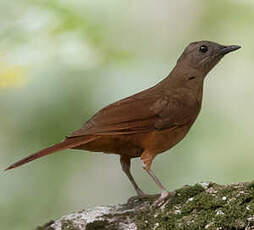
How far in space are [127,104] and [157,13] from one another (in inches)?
159

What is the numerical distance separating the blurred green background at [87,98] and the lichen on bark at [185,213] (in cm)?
265

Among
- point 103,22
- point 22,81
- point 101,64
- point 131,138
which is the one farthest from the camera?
point 103,22

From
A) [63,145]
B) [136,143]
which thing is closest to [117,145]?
[136,143]

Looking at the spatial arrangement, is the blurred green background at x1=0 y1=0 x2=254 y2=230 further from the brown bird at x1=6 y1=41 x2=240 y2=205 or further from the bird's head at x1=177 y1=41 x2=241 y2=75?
the brown bird at x1=6 y1=41 x2=240 y2=205

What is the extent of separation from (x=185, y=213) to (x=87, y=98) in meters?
3.68

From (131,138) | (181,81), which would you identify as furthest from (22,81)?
(131,138)

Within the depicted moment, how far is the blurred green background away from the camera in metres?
7.18

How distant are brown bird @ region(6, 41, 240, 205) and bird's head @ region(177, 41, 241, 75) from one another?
48cm

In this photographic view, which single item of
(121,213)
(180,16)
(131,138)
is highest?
(180,16)

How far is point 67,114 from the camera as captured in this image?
7277 millimetres

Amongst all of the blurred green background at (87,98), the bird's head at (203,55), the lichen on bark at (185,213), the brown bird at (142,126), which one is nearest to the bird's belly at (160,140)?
the brown bird at (142,126)

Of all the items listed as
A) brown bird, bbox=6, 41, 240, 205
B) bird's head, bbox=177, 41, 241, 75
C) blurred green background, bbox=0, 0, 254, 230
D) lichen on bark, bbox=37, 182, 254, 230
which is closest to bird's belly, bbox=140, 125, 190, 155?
brown bird, bbox=6, 41, 240, 205

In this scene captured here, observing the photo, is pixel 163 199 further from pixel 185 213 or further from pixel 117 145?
pixel 117 145

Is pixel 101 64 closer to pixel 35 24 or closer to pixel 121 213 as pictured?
pixel 35 24
